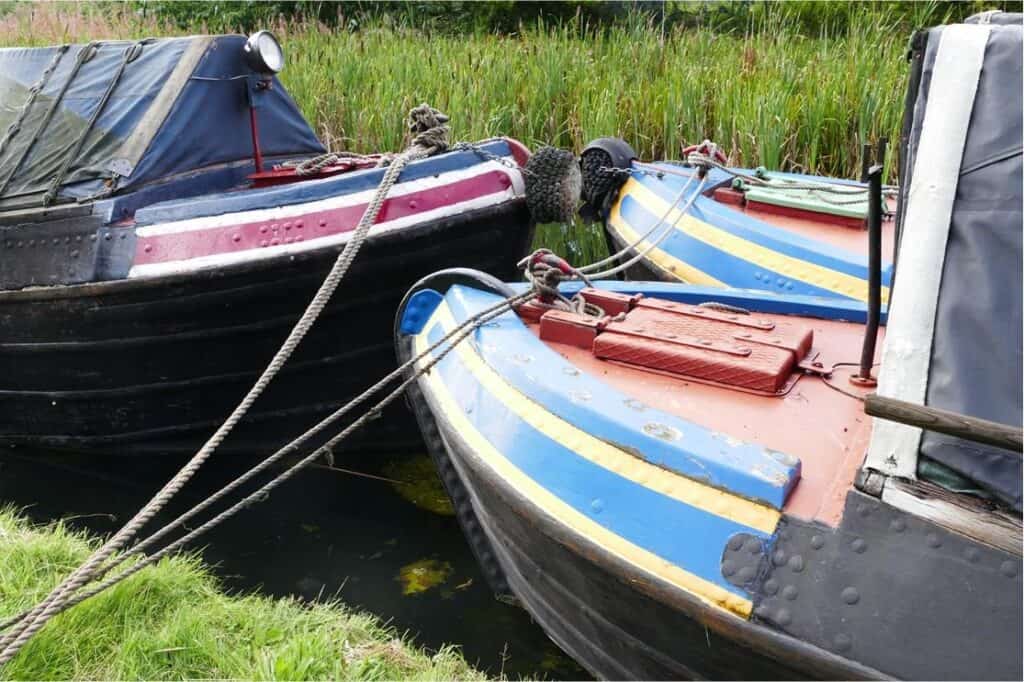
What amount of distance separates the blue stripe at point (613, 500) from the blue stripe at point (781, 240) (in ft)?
6.53

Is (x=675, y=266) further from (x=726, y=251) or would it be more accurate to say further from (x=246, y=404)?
(x=246, y=404)

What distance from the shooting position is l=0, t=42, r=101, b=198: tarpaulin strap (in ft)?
16.3

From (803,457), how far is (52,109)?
4.74 meters

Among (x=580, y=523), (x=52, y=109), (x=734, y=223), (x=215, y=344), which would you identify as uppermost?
(x=52, y=109)

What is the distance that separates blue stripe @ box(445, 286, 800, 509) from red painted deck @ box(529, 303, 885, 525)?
93mm

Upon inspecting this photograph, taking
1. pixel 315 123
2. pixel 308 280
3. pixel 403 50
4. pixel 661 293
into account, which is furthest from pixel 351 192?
pixel 403 50

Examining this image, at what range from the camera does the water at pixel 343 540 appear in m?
3.68

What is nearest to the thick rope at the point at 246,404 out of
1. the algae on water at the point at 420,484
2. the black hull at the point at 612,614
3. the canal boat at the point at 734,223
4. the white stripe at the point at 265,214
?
the white stripe at the point at 265,214

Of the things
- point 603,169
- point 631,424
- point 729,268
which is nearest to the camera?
point 631,424

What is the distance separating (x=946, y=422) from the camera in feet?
5.58

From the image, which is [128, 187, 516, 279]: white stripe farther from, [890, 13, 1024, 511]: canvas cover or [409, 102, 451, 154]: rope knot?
[890, 13, 1024, 511]: canvas cover

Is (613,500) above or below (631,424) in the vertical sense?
below

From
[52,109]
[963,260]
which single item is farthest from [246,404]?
[52,109]

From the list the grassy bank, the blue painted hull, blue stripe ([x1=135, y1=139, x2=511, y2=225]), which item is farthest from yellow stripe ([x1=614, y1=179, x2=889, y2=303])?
the grassy bank
